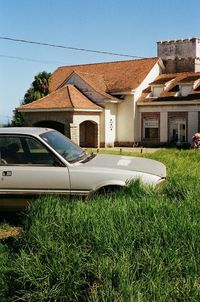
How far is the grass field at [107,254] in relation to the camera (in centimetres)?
400

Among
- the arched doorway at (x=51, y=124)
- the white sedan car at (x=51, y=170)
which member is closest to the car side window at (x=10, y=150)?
the white sedan car at (x=51, y=170)

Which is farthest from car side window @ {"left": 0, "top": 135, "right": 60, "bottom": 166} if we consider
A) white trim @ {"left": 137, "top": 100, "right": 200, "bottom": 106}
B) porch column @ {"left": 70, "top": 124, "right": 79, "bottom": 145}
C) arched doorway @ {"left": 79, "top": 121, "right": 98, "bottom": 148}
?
arched doorway @ {"left": 79, "top": 121, "right": 98, "bottom": 148}

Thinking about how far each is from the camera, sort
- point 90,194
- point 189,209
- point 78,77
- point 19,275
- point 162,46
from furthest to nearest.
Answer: point 162,46 → point 78,77 → point 90,194 → point 189,209 → point 19,275

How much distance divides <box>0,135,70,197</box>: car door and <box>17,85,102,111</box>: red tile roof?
76.9ft

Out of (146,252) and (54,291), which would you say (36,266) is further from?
(146,252)

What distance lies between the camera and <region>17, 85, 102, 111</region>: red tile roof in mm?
31697

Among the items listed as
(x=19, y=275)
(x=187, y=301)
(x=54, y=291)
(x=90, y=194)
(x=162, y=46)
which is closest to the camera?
(x=187, y=301)

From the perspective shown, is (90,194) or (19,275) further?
(90,194)

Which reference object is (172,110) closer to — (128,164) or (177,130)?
(177,130)

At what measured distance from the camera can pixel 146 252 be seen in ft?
14.4

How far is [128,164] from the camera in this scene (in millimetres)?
7625

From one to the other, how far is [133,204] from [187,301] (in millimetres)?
1769

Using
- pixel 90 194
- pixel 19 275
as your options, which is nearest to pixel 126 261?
pixel 19 275

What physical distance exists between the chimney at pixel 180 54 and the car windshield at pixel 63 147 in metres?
30.0
